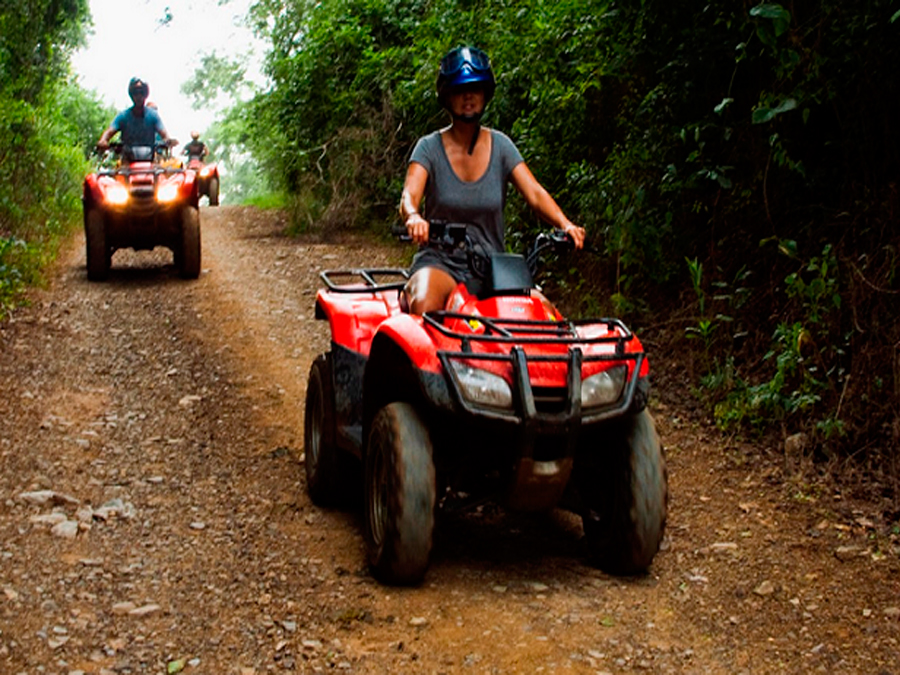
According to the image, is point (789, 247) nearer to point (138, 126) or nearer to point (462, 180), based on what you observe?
point (462, 180)

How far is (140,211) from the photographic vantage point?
1152 cm

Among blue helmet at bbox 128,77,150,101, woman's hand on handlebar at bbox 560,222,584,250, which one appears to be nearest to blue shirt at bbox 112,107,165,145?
blue helmet at bbox 128,77,150,101

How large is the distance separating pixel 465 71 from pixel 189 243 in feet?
24.9

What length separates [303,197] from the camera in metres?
15.6

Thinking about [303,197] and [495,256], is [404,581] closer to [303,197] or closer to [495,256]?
[495,256]

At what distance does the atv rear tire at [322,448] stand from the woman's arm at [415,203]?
97 centimetres

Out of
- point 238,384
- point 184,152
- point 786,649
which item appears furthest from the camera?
point 184,152

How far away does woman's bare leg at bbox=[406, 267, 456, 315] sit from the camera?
466 centimetres

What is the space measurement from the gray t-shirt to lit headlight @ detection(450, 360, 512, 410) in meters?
1.01

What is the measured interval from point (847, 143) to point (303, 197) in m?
10.4

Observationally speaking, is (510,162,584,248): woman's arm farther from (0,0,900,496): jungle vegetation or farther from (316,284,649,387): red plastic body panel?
(0,0,900,496): jungle vegetation

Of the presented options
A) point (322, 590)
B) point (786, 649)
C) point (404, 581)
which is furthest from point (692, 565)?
point (322, 590)

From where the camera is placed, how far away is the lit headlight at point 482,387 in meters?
4.05

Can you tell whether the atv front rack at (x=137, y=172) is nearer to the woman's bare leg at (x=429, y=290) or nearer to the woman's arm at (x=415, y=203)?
the woman's arm at (x=415, y=203)
